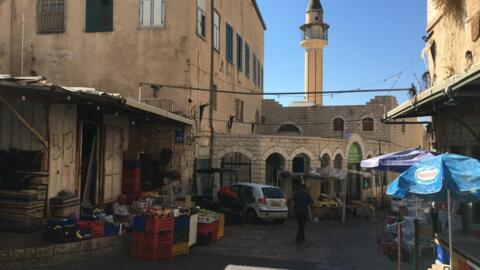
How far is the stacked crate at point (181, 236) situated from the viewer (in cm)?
978

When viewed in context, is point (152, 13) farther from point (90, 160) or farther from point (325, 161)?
point (325, 161)

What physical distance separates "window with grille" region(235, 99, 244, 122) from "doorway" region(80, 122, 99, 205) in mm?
12387

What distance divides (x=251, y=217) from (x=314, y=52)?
2927 cm

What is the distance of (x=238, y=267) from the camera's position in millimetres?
9086

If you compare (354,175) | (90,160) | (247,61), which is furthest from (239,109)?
(90,160)

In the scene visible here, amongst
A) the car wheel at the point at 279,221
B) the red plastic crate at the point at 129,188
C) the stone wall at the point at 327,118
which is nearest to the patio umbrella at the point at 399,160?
the car wheel at the point at 279,221

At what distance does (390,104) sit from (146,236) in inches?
1139

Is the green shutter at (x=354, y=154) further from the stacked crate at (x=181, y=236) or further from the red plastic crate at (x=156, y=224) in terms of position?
the red plastic crate at (x=156, y=224)

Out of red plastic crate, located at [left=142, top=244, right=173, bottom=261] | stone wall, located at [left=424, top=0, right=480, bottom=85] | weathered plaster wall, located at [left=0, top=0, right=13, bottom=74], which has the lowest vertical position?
red plastic crate, located at [left=142, top=244, right=173, bottom=261]

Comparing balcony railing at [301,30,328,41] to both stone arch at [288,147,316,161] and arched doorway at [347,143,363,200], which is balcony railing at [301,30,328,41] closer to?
arched doorway at [347,143,363,200]

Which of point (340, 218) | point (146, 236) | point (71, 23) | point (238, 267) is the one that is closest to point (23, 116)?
point (146, 236)

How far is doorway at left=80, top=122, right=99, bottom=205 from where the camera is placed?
488 inches

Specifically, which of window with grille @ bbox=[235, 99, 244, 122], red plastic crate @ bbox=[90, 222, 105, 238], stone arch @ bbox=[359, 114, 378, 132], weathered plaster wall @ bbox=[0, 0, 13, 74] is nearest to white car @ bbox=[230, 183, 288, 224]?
red plastic crate @ bbox=[90, 222, 105, 238]

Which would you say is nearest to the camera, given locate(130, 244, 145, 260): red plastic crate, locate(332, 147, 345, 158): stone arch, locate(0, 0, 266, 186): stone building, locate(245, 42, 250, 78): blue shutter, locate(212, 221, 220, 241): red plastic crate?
locate(130, 244, 145, 260): red plastic crate
